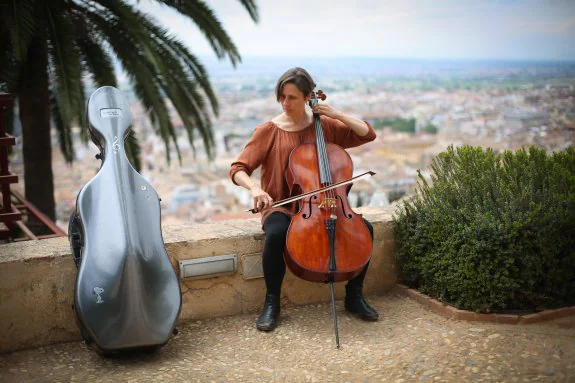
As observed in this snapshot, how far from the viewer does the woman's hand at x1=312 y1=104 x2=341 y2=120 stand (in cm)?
302

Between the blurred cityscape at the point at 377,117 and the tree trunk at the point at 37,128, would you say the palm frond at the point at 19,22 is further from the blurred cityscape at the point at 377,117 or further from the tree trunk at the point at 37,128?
the blurred cityscape at the point at 377,117

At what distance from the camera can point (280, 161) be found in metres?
3.02

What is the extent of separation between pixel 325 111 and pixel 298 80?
197 millimetres

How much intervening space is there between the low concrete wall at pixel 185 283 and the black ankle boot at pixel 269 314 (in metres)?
0.18

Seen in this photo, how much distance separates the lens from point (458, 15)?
13109mm

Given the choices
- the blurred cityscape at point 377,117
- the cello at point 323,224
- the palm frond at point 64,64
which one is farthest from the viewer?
the blurred cityscape at point 377,117

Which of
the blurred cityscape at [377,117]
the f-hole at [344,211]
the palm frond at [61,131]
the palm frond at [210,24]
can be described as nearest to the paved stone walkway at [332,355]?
the f-hole at [344,211]

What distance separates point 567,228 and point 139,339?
1980 millimetres

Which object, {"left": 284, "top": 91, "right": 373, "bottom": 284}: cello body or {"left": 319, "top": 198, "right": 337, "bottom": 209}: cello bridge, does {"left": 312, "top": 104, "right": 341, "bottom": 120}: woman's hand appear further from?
{"left": 319, "top": 198, "right": 337, "bottom": 209}: cello bridge

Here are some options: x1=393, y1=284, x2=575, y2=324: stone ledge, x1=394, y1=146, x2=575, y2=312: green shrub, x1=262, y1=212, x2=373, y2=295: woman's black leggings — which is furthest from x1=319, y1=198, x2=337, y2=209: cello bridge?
x1=393, y1=284, x2=575, y2=324: stone ledge

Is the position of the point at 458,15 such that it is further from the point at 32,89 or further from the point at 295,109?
the point at 295,109

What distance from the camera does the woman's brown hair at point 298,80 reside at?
9.78 ft

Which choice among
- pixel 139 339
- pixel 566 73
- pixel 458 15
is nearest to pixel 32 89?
pixel 139 339

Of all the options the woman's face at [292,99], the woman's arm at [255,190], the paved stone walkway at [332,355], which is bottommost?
the paved stone walkway at [332,355]
